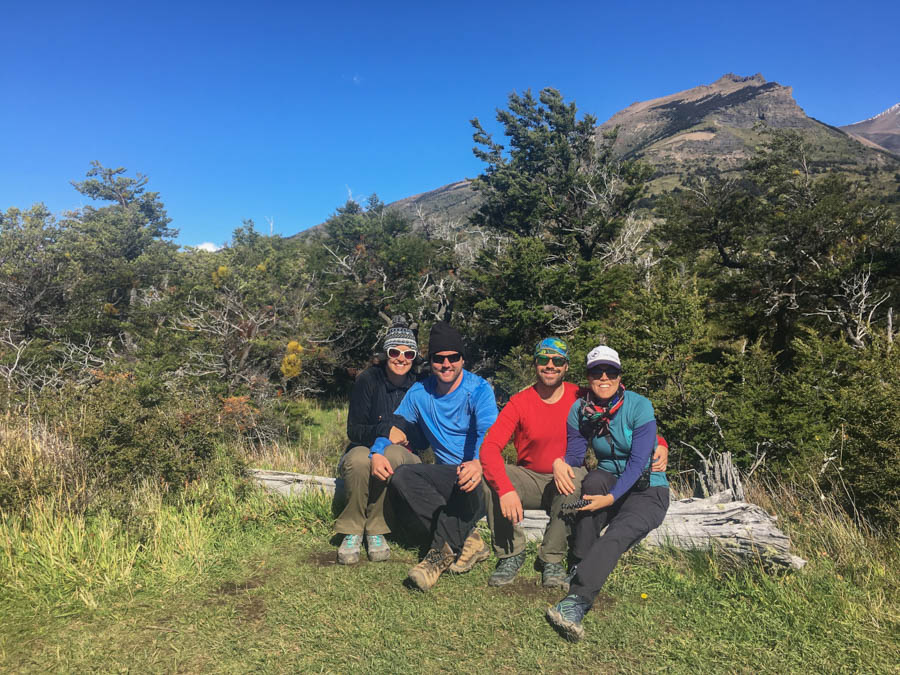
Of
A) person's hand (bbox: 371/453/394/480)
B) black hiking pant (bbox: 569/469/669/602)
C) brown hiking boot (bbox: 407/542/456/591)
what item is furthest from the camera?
person's hand (bbox: 371/453/394/480)

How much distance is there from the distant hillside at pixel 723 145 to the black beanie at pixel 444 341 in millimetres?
28876

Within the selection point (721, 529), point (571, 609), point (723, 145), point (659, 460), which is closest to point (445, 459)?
point (571, 609)

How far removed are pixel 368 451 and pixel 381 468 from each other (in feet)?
1.08

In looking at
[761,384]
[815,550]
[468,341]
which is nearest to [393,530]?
[815,550]

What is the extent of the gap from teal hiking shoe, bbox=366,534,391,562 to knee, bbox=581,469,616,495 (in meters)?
1.50

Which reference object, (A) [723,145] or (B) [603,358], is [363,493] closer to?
(B) [603,358]

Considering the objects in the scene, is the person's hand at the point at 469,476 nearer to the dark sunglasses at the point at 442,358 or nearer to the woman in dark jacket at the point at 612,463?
the woman in dark jacket at the point at 612,463

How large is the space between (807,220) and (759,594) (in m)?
15.3

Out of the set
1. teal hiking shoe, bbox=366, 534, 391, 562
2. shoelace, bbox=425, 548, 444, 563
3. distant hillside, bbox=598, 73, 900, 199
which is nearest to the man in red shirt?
shoelace, bbox=425, 548, 444, 563

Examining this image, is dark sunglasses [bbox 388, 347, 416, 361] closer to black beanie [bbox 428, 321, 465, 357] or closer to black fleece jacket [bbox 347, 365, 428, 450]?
black fleece jacket [bbox 347, 365, 428, 450]

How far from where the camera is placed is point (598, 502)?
3.09 meters

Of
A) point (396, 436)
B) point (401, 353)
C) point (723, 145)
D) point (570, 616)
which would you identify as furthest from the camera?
point (723, 145)

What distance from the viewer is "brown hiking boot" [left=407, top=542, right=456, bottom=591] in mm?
3059

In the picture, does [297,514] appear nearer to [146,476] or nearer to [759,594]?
[146,476]
